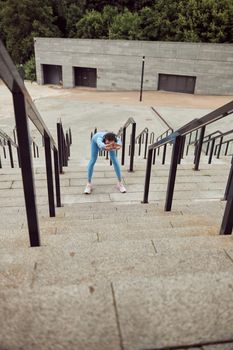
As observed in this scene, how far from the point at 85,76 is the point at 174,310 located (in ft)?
84.7

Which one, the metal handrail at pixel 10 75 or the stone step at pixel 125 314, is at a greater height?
the metal handrail at pixel 10 75

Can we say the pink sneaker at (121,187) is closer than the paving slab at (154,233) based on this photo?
No

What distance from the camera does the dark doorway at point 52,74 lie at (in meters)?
25.9

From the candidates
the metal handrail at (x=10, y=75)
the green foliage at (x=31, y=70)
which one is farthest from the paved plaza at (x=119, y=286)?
the green foliage at (x=31, y=70)

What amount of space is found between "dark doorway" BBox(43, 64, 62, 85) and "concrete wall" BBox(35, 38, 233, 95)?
76cm

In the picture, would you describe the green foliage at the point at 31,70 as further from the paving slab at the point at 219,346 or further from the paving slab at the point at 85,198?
the paving slab at the point at 219,346

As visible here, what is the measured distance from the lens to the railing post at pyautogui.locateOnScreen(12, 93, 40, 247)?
1.46 m

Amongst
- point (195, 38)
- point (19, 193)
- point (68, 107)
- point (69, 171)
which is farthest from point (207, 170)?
point (195, 38)

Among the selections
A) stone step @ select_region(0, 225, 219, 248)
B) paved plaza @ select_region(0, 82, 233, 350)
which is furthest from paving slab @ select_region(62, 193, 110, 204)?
stone step @ select_region(0, 225, 219, 248)

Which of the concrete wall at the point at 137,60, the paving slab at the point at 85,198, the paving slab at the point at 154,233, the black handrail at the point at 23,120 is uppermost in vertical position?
the black handrail at the point at 23,120

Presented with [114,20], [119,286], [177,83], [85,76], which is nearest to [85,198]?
[119,286]

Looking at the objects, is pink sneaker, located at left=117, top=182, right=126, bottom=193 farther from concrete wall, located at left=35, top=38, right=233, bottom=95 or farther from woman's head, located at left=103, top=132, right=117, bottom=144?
concrete wall, located at left=35, top=38, right=233, bottom=95

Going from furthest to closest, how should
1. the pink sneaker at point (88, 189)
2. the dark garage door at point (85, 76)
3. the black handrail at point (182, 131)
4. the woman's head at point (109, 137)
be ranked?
the dark garage door at point (85, 76), the pink sneaker at point (88, 189), the woman's head at point (109, 137), the black handrail at point (182, 131)

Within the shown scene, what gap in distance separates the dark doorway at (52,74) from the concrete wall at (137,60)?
2.51 feet
